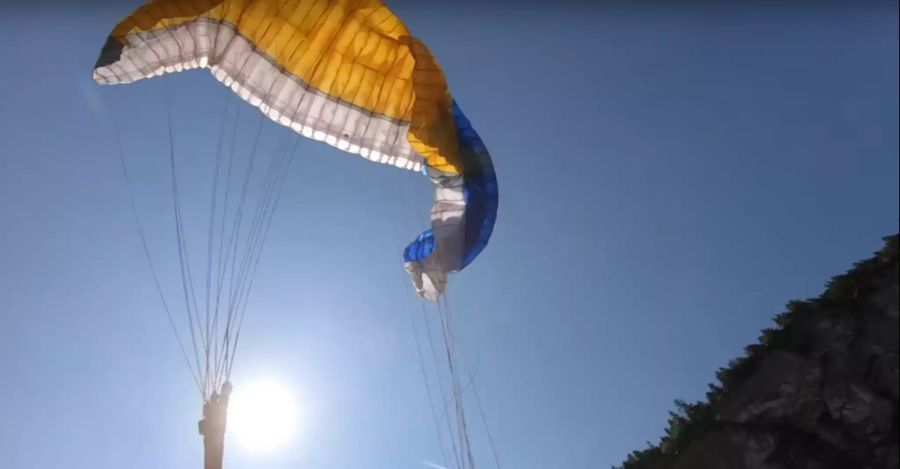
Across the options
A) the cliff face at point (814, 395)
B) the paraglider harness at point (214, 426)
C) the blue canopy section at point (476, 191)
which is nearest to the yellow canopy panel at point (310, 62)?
the blue canopy section at point (476, 191)

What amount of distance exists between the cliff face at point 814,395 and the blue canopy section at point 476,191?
4.96 metres

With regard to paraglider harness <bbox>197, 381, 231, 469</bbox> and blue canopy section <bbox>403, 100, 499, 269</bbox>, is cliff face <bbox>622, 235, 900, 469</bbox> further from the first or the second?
paraglider harness <bbox>197, 381, 231, 469</bbox>

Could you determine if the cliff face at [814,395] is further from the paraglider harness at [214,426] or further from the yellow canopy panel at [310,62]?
the paraglider harness at [214,426]

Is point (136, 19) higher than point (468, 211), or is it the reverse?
point (136, 19)

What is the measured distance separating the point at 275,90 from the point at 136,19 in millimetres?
1711

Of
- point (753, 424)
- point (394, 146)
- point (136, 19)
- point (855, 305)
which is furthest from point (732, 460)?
point (136, 19)

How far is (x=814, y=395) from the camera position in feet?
30.0

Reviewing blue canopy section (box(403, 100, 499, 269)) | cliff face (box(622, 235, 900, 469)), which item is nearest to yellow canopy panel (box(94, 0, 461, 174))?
blue canopy section (box(403, 100, 499, 269))

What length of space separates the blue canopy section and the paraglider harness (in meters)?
2.78

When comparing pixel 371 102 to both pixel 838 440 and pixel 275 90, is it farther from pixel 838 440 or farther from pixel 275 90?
pixel 838 440

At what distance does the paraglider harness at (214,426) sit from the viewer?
5660 mm

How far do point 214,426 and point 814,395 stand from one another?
8199 mm

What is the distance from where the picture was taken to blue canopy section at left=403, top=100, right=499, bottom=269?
712 centimetres

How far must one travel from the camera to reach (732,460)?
8922 mm
